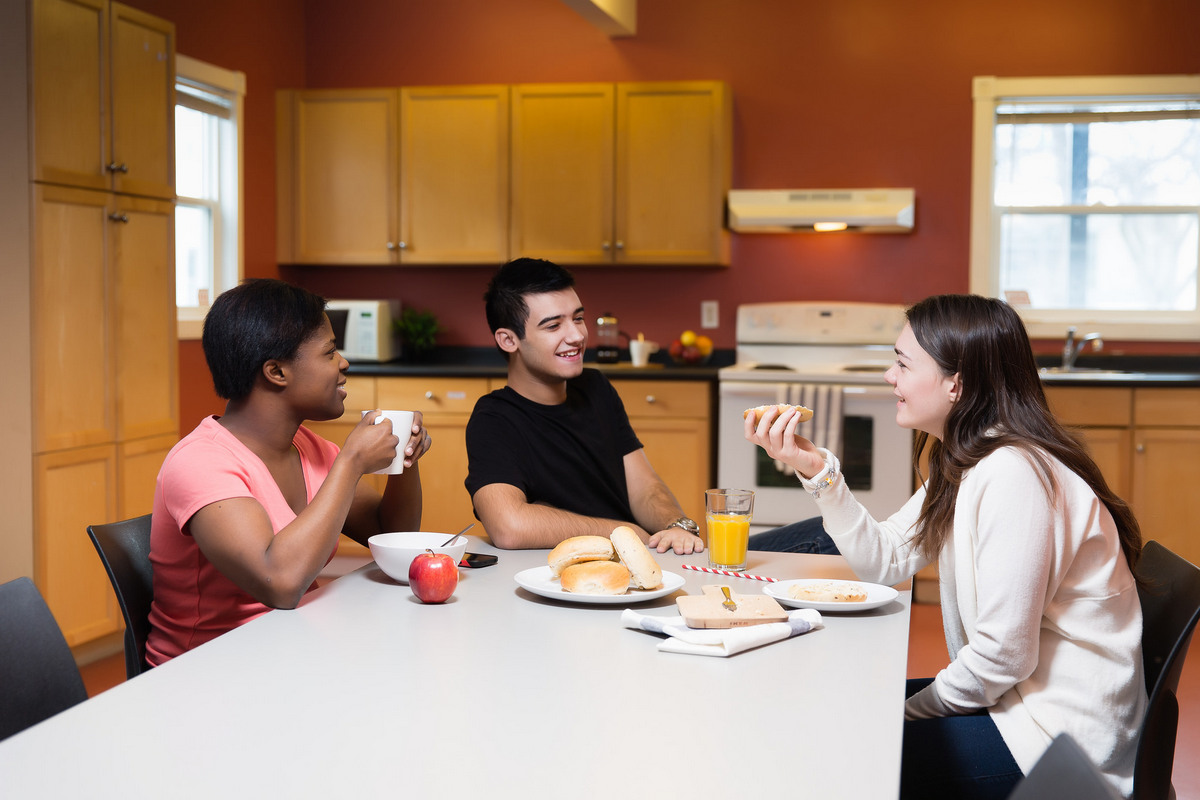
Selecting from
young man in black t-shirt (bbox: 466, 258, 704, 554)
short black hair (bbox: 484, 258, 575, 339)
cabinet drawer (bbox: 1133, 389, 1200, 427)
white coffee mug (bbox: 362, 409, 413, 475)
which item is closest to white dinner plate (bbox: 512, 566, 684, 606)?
white coffee mug (bbox: 362, 409, 413, 475)

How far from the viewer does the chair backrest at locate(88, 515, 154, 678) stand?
158 centimetres

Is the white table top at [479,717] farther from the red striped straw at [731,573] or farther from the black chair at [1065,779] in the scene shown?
the red striped straw at [731,573]

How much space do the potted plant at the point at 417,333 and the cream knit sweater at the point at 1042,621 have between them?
3773 millimetres

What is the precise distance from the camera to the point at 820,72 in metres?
4.71

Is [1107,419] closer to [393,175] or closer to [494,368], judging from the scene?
[494,368]

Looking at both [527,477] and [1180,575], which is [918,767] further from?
[527,477]

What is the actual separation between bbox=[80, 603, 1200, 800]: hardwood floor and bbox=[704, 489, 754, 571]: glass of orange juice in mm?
1145

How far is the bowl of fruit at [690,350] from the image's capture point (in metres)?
4.66

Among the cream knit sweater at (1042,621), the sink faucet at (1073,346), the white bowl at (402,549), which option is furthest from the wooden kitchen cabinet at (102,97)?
the sink faucet at (1073,346)

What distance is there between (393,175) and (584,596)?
145 inches

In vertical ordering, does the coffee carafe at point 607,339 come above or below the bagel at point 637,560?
above

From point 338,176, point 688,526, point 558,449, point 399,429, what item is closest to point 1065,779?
point 399,429

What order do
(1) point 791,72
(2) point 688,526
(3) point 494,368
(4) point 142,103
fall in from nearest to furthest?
(2) point 688,526 < (4) point 142,103 < (3) point 494,368 < (1) point 791,72

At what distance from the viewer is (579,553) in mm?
1529
